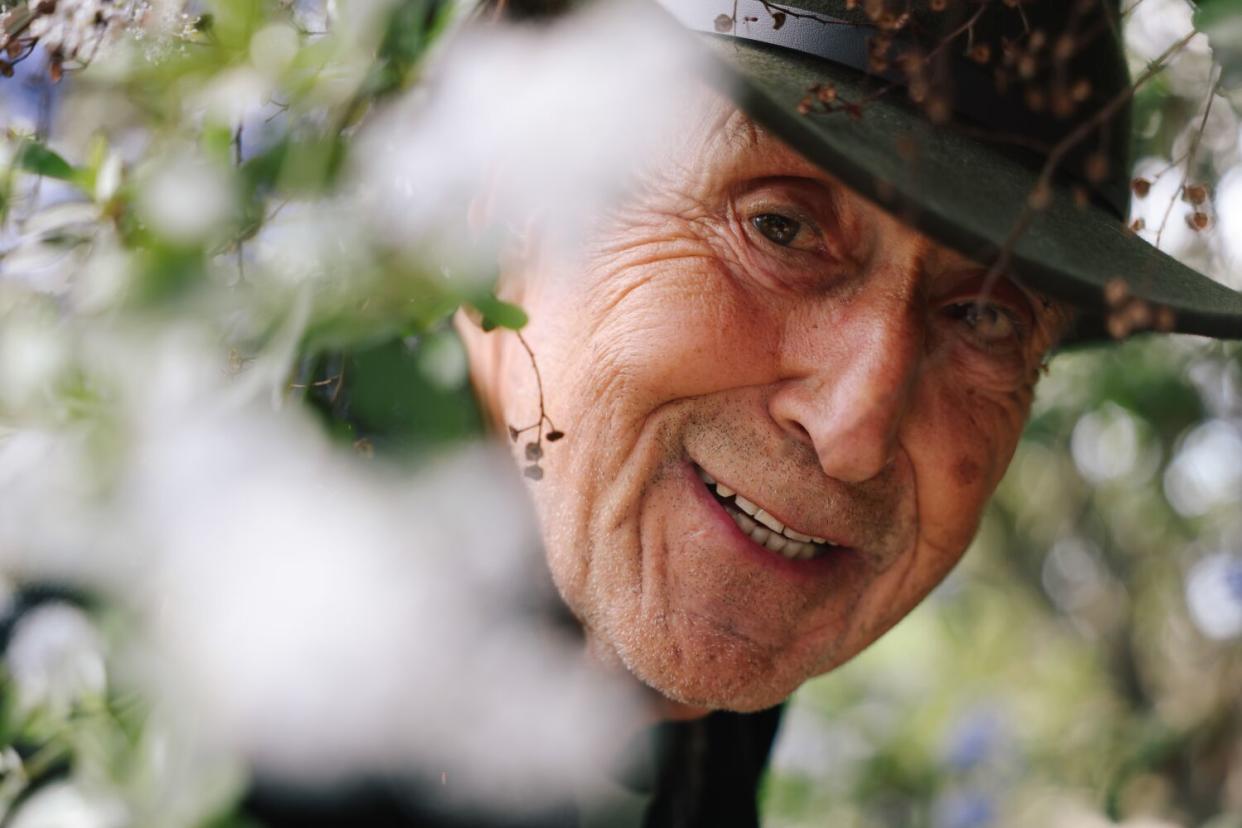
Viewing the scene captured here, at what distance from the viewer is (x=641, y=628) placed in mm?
1633

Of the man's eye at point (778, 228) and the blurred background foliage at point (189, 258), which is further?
the man's eye at point (778, 228)

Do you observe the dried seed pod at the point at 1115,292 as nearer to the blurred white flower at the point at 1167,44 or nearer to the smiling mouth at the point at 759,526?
the smiling mouth at the point at 759,526

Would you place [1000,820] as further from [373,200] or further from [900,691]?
[373,200]

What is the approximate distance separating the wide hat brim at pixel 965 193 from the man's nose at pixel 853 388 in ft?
0.77

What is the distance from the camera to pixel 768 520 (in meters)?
1.63

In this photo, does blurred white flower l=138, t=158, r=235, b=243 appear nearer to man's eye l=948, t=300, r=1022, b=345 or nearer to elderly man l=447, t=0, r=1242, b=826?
elderly man l=447, t=0, r=1242, b=826

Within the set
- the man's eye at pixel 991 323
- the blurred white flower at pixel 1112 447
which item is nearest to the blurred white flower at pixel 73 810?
the man's eye at pixel 991 323

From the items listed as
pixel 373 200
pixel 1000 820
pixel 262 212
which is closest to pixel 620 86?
pixel 373 200

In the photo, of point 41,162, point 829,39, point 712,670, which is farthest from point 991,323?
point 41,162

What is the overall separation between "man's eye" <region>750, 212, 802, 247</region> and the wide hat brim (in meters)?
0.22

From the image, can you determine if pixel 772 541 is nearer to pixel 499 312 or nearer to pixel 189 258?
pixel 499 312

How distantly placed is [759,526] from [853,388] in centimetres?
26

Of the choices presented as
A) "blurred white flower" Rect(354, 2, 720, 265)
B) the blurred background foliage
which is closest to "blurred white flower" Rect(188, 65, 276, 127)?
the blurred background foliage

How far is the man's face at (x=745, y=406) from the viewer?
1528 mm
